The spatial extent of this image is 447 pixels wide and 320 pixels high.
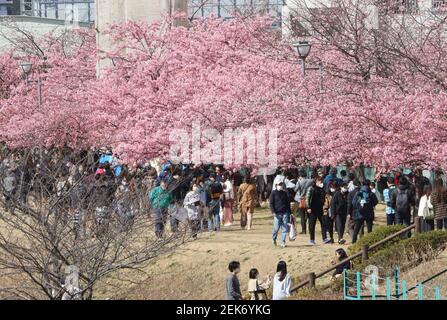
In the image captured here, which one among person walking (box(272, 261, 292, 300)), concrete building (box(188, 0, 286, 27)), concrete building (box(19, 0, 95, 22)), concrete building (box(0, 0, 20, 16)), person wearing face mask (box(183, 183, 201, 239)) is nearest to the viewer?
person walking (box(272, 261, 292, 300))

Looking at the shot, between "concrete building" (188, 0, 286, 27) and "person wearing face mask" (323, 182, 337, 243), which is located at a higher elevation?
"concrete building" (188, 0, 286, 27)

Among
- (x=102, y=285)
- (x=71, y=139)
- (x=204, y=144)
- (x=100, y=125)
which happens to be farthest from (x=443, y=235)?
(x=71, y=139)

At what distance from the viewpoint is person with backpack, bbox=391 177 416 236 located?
93.3ft

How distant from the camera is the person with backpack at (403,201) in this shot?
28.4 m

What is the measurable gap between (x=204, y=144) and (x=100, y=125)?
6245mm

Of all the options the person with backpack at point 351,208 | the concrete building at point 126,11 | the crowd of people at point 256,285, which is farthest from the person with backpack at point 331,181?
the concrete building at point 126,11

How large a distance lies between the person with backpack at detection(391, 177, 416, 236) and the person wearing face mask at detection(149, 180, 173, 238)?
176 inches

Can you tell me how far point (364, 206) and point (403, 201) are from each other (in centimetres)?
77

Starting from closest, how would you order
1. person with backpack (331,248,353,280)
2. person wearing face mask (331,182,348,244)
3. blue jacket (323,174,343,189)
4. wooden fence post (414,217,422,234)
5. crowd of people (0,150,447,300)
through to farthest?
1. person with backpack (331,248,353,280)
2. crowd of people (0,150,447,300)
3. wooden fence post (414,217,422,234)
4. person wearing face mask (331,182,348,244)
5. blue jacket (323,174,343,189)

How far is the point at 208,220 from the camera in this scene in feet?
103

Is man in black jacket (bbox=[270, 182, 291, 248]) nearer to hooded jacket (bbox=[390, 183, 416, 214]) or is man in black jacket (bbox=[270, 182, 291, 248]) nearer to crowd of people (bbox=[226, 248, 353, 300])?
hooded jacket (bbox=[390, 183, 416, 214])

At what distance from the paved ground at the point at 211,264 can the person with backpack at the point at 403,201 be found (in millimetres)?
1197

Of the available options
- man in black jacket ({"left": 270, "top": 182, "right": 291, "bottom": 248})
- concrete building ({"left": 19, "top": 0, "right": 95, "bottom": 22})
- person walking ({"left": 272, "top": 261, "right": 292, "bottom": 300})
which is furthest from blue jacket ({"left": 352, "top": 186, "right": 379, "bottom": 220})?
concrete building ({"left": 19, "top": 0, "right": 95, "bottom": 22})
